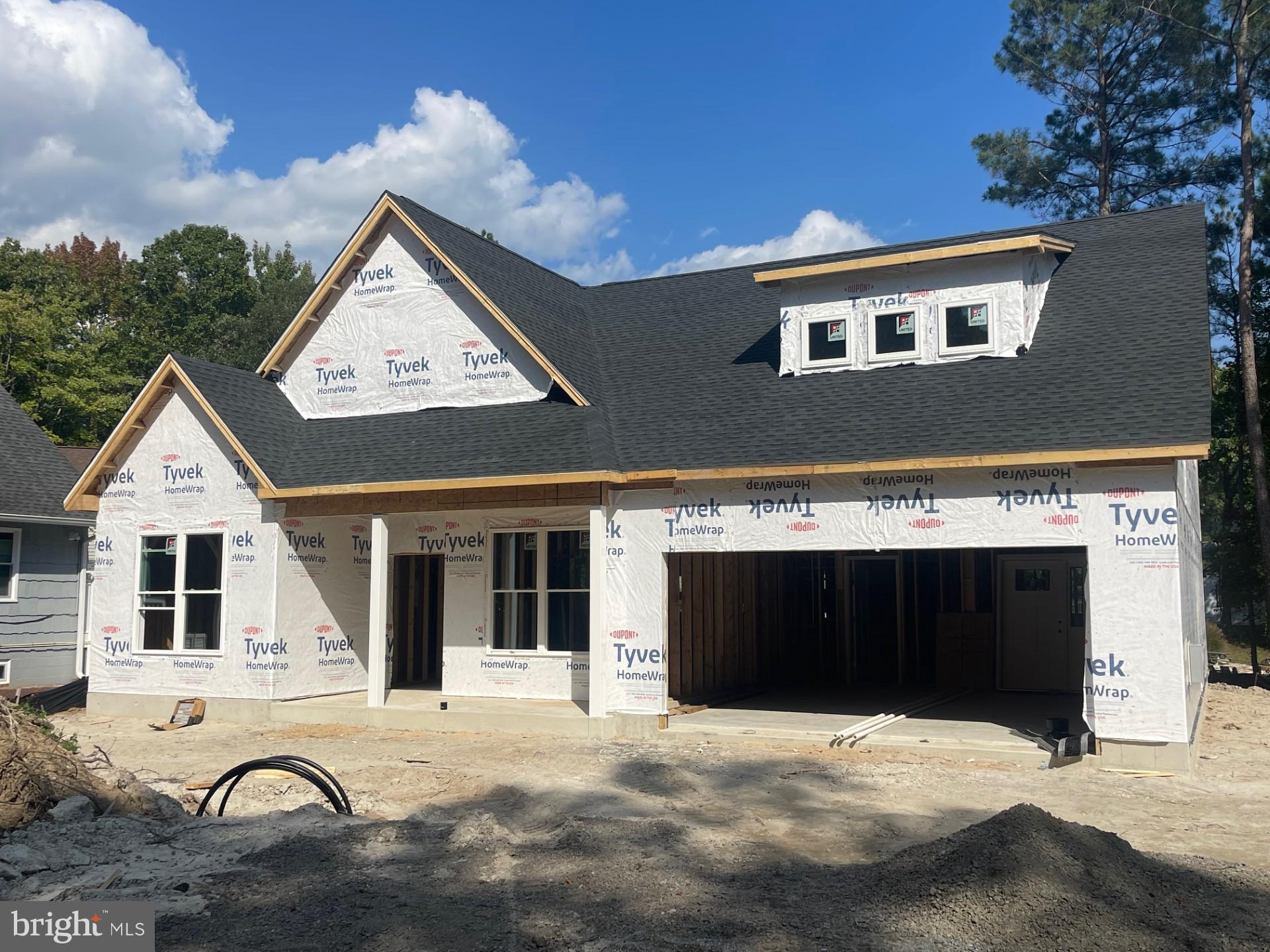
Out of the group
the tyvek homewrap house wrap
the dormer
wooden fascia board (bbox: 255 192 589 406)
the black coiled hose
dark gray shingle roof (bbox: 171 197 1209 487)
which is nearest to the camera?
the black coiled hose

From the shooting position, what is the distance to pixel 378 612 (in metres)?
14.7

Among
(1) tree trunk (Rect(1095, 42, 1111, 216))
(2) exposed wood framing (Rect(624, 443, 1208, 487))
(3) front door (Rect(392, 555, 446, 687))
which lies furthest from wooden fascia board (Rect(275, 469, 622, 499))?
(1) tree trunk (Rect(1095, 42, 1111, 216))

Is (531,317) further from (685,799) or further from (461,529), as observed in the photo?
(685,799)

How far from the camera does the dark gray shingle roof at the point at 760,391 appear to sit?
1199 centimetres

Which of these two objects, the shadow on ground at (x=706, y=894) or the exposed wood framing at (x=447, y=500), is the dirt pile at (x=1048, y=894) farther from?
the exposed wood framing at (x=447, y=500)

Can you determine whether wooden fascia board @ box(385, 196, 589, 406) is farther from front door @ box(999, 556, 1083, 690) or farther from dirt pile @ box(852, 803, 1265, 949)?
dirt pile @ box(852, 803, 1265, 949)

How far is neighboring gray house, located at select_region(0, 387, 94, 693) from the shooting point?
19531mm

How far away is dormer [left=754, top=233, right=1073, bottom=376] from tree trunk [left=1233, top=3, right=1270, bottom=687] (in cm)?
885

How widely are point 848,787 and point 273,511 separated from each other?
9.45m

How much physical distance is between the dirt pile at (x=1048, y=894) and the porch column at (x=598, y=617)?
677 cm

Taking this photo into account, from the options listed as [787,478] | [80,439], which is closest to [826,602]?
[787,478]

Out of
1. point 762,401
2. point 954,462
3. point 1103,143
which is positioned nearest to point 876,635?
point 762,401

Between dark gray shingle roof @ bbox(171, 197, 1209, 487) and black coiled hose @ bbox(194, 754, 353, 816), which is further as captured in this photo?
dark gray shingle roof @ bbox(171, 197, 1209, 487)

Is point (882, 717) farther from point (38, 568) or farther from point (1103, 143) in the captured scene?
point (1103, 143)
